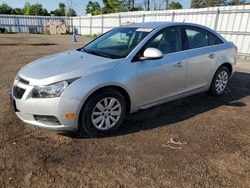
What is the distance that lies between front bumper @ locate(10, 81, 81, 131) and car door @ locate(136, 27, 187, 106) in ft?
3.60

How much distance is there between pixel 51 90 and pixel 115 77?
2.97 feet

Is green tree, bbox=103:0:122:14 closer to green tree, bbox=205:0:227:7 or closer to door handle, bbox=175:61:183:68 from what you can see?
green tree, bbox=205:0:227:7

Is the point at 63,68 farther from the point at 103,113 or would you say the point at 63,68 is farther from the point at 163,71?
the point at 163,71

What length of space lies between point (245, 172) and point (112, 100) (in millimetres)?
1956

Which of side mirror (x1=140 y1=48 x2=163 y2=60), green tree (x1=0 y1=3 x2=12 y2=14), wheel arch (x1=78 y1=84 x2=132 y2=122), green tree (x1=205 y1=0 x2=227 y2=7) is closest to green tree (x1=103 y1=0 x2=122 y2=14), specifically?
green tree (x1=205 y1=0 x2=227 y2=7)

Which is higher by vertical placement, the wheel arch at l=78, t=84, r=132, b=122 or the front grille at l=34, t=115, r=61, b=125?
the wheel arch at l=78, t=84, r=132, b=122

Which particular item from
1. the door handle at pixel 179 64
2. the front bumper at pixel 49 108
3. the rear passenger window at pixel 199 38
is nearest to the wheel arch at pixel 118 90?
the front bumper at pixel 49 108

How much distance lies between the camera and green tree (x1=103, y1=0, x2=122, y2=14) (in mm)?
49381

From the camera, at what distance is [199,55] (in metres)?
4.65

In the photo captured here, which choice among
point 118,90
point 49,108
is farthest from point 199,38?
point 49,108

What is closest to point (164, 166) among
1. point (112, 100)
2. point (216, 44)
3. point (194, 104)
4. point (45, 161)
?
point (112, 100)

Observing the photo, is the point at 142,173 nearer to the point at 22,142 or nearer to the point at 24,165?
the point at 24,165

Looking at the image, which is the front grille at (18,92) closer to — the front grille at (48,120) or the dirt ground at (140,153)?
the front grille at (48,120)

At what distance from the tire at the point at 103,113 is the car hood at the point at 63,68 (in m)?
0.38
